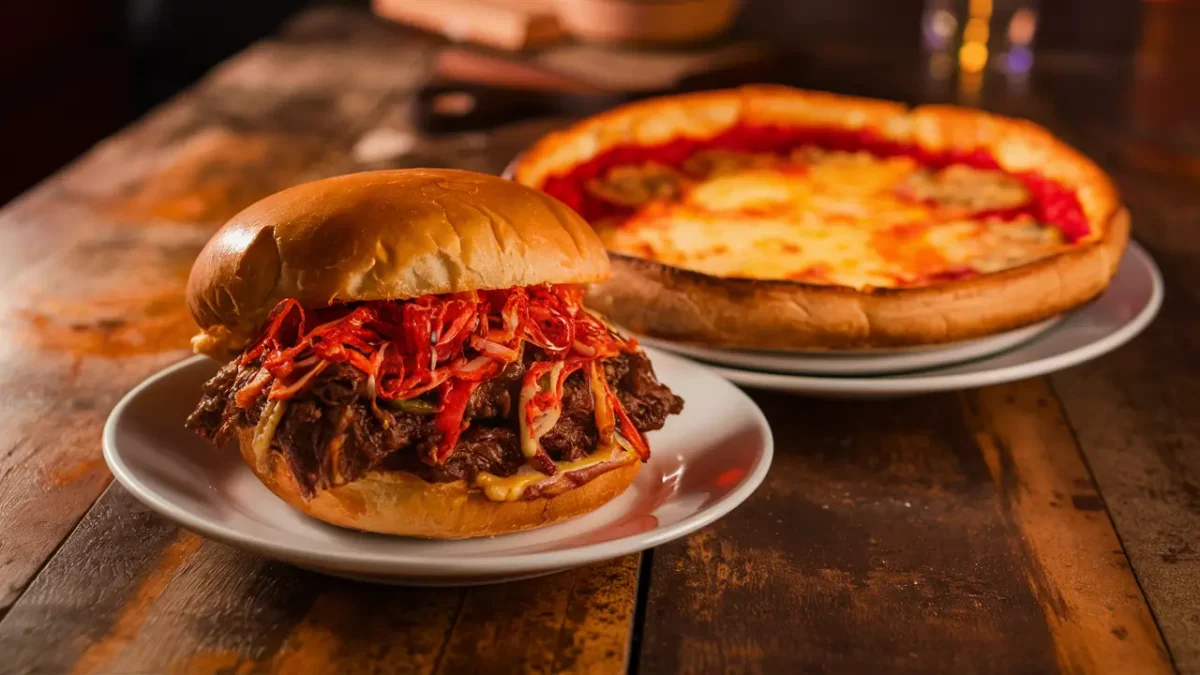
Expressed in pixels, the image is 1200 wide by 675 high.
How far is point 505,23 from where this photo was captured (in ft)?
18.8

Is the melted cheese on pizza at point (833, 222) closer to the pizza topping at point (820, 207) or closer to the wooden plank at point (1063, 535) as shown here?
the pizza topping at point (820, 207)

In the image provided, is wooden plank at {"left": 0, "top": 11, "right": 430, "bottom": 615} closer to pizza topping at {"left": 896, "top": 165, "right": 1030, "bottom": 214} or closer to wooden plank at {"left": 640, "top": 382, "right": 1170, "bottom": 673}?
wooden plank at {"left": 640, "top": 382, "right": 1170, "bottom": 673}

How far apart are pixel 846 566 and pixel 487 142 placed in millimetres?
3092

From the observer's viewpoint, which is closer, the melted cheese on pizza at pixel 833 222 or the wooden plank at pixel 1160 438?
the wooden plank at pixel 1160 438

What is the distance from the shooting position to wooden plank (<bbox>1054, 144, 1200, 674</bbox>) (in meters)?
2.01

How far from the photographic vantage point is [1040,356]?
8.59ft

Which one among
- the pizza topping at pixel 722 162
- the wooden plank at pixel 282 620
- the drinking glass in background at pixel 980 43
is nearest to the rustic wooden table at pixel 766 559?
the wooden plank at pixel 282 620

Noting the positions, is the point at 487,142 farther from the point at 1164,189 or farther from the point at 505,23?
the point at 1164,189

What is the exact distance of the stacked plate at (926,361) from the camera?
7.92ft

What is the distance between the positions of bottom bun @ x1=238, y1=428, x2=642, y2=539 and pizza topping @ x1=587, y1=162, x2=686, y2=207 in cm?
166

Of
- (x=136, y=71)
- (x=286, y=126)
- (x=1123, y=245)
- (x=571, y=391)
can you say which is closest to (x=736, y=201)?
(x=1123, y=245)

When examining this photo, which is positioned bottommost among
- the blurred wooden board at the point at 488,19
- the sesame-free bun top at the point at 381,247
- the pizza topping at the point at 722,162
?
the blurred wooden board at the point at 488,19

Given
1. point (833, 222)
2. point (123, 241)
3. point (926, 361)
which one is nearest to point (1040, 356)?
point (926, 361)

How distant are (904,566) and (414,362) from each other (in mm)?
808
